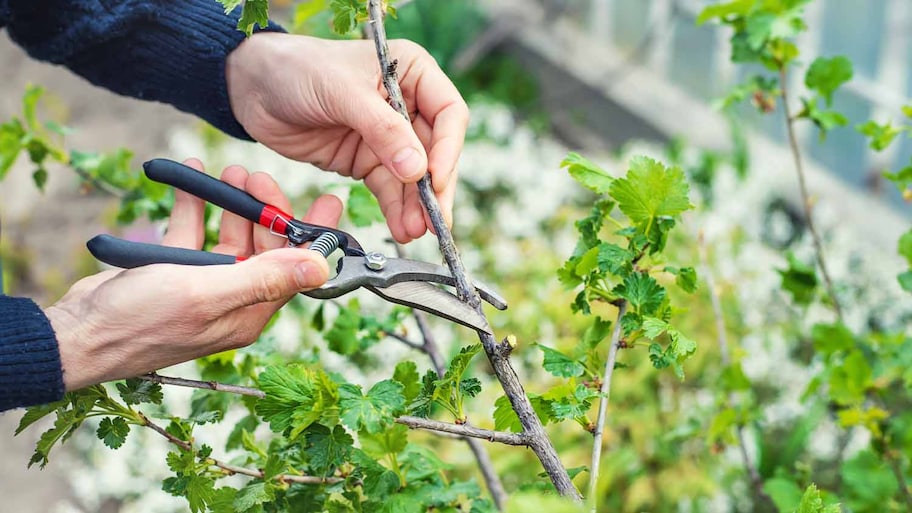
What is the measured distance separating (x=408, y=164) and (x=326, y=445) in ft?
1.12

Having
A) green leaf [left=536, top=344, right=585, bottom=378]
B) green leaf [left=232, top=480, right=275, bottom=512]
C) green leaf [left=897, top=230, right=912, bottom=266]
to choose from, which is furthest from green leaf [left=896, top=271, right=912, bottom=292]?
green leaf [left=232, top=480, right=275, bottom=512]

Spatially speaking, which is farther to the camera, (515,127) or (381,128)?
(515,127)

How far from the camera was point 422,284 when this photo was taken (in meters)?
1.09

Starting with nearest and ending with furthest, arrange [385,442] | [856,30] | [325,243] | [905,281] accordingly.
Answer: [385,442] → [325,243] → [905,281] → [856,30]

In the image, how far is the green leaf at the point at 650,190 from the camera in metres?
0.98

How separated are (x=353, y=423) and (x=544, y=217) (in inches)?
94.9

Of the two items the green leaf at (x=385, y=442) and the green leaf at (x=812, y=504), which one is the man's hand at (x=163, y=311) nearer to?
the green leaf at (x=385, y=442)

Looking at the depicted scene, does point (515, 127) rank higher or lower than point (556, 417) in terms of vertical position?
lower

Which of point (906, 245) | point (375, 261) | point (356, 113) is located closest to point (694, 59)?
point (906, 245)

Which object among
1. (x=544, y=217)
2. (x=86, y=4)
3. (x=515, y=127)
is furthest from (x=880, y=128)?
(x=515, y=127)

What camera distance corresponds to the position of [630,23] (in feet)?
14.1

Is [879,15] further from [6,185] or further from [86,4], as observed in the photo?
[6,185]

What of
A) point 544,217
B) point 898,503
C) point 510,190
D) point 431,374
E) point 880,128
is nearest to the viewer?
point 431,374

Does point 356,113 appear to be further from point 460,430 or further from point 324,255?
point 460,430
